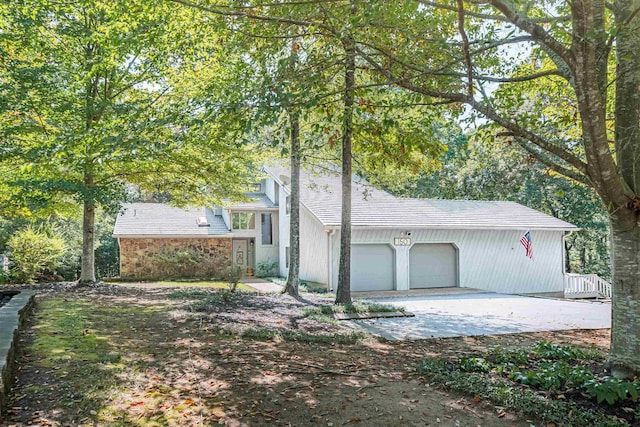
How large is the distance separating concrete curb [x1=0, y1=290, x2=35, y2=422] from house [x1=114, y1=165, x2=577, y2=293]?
9.37 meters

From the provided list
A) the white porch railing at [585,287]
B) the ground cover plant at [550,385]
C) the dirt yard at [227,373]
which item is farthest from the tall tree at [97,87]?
the white porch railing at [585,287]

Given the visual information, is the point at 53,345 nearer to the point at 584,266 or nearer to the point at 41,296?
the point at 41,296

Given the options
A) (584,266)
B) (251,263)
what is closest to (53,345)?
(251,263)

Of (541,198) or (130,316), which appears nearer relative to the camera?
(130,316)

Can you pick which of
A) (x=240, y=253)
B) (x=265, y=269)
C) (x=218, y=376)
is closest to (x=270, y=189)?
(x=240, y=253)

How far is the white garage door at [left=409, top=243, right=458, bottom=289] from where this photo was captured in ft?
59.4

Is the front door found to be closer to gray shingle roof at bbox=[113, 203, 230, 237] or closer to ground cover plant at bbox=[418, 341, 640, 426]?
gray shingle roof at bbox=[113, 203, 230, 237]

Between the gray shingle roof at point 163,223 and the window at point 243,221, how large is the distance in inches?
20.8

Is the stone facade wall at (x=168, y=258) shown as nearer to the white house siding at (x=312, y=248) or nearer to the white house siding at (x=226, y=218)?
the white house siding at (x=226, y=218)

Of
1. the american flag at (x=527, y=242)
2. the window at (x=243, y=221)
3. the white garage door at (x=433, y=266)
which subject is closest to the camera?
the white garage door at (x=433, y=266)

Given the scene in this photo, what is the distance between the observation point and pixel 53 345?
5.91 m

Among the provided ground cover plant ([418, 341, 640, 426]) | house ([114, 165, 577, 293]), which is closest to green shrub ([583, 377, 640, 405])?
ground cover plant ([418, 341, 640, 426])

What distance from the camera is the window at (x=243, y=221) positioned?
22766 millimetres

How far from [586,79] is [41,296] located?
11.6m
